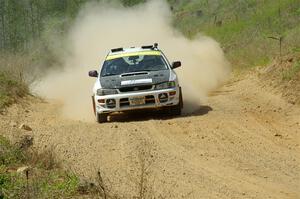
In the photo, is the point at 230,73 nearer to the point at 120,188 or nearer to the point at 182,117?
the point at 182,117

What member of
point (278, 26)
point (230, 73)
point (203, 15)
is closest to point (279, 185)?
point (230, 73)

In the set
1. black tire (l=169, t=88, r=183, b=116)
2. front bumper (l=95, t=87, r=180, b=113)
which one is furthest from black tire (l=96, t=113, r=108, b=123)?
black tire (l=169, t=88, r=183, b=116)

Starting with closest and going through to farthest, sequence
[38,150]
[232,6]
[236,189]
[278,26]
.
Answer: [236,189] → [38,150] → [278,26] → [232,6]

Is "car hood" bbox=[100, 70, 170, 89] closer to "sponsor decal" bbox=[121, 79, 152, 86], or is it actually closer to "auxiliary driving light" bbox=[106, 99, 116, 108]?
"sponsor decal" bbox=[121, 79, 152, 86]

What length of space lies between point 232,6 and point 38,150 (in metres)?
39.0

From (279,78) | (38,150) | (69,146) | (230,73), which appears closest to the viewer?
(38,150)

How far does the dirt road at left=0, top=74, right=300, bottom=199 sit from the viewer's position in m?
8.04

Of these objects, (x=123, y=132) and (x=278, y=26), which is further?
(x=278, y=26)

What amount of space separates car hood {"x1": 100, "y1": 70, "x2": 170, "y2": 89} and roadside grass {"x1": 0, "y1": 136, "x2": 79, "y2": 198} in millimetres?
4729

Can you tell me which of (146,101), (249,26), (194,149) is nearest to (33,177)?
(194,149)

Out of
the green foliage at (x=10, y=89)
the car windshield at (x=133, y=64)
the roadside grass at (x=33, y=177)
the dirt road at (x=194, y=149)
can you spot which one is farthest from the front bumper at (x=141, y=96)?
the roadside grass at (x=33, y=177)

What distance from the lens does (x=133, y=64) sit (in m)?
14.9

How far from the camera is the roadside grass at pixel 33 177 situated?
6824 mm

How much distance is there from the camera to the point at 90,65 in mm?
25688
